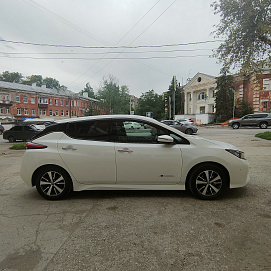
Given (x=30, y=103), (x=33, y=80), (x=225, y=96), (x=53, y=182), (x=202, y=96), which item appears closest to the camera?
(x=53, y=182)

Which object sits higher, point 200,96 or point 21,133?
point 200,96

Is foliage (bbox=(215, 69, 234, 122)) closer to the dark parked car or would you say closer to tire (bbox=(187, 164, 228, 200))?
the dark parked car

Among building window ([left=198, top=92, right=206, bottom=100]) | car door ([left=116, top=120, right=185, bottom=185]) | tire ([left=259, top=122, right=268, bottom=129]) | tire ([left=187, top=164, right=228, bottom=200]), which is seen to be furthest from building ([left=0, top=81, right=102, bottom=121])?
tire ([left=187, top=164, right=228, bottom=200])

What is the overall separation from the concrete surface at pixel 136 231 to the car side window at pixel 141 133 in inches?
42.9

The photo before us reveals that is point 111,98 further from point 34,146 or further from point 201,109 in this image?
point 34,146

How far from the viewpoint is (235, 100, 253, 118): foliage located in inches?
1355

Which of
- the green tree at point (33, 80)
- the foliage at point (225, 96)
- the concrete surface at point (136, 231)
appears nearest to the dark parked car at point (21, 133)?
the concrete surface at point (136, 231)

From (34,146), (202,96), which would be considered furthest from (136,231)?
(202,96)

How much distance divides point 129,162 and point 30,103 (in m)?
56.8

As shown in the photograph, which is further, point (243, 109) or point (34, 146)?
point (243, 109)

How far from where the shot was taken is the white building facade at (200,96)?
143 ft

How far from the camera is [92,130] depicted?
356 cm

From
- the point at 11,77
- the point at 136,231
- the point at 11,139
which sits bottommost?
the point at 11,139

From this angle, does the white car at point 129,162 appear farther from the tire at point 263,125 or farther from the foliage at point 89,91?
the foliage at point 89,91
